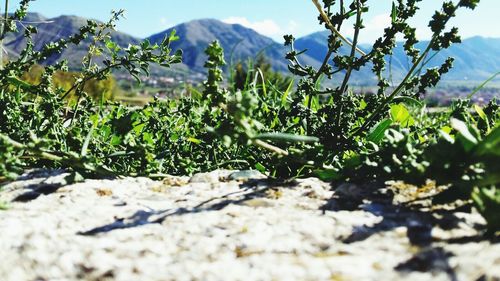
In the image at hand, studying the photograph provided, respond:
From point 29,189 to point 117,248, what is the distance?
79 cm

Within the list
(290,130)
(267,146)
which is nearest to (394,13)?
(290,130)

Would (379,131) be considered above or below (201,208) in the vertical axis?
above

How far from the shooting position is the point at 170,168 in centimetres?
292

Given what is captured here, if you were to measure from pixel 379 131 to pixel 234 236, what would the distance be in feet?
4.56

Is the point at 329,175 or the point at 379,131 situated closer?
the point at 329,175

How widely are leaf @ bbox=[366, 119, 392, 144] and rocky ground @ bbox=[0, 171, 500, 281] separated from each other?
0.73 meters

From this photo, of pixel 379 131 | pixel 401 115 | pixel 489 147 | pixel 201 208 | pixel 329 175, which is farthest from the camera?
pixel 401 115

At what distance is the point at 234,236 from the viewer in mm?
1661

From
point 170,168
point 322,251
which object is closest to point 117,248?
point 322,251

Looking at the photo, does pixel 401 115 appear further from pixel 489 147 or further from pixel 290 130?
pixel 489 147

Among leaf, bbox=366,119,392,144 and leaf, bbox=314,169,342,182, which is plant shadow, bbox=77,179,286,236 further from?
leaf, bbox=366,119,392,144

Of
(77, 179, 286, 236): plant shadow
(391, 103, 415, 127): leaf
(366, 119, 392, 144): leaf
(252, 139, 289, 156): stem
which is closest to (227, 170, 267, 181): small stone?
(77, 179, 286, 236): plant shadow

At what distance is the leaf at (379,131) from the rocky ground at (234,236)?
73 cm

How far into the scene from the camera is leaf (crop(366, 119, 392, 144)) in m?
2.71
